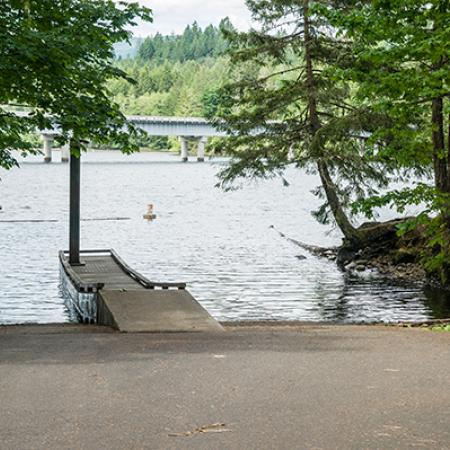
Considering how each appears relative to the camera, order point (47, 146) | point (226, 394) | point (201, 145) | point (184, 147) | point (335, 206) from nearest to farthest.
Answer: point (226, 394)
point (335, 206)
point (201, 145)
point (47, 146)
point (184, 147)

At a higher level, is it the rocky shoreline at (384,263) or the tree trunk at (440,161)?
the tree trunk at (440,161)

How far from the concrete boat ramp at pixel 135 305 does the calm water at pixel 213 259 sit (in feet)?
4.23

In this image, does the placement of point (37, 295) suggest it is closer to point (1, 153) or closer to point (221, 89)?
point (1, 153)

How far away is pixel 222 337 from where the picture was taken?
1077 cm

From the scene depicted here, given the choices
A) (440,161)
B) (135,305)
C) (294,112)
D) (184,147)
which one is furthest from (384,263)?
(184,147)

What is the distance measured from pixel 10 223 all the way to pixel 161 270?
2538 centimetres

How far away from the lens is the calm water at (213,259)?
21.9 metres

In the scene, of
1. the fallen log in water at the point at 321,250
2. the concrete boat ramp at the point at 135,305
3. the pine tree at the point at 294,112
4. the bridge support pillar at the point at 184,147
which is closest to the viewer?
the concrete boat ramp at the point at 135,305

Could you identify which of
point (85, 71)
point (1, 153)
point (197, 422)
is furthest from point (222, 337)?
point (1, 153)

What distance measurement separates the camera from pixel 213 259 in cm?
3662

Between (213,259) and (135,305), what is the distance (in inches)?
884

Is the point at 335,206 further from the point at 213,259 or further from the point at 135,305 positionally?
the point at 135,305

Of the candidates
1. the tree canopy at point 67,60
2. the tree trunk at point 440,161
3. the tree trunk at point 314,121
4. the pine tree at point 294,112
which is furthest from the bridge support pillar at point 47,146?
the tree canopy at point 67,60

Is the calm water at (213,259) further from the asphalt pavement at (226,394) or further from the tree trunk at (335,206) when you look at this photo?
the asphalt pavement at (226,394)
